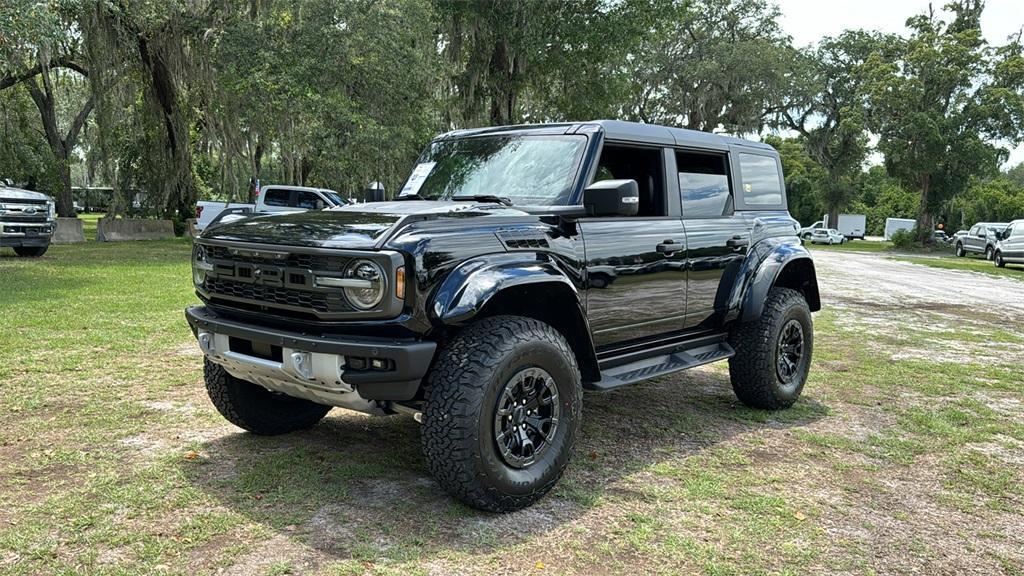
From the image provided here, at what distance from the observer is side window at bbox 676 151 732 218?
208 inches

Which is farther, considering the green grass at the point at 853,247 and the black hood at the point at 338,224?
the green grass at the point at 853,247

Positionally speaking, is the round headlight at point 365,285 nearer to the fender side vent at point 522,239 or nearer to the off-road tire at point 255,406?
the fender side vent at point 522,239

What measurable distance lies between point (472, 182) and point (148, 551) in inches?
108

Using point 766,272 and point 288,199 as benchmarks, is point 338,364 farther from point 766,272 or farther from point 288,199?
point 288,199

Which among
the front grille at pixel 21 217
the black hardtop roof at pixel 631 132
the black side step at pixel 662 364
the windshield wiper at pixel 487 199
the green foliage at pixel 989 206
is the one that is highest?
the green foliage at pixel 989 206

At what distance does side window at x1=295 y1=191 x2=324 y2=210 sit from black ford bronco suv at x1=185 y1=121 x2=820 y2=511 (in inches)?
653

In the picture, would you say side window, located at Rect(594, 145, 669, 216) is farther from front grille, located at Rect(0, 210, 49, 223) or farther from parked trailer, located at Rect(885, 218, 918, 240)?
parked trailer, located at Rect(885, 218, 918, 240)

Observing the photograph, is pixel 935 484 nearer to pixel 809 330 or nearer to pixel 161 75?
pixel 809 330

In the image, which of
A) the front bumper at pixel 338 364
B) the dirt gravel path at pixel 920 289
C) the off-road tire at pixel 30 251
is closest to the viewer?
the front bumper at pixel 338 364

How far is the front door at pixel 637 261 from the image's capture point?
4.44m

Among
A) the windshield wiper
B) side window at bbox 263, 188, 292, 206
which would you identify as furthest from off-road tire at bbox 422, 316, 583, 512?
side window at bbox 263, 188, 292, 206

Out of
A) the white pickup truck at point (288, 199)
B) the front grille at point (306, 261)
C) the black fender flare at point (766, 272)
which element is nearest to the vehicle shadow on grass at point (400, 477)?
the black fender flare at point (766, 272)

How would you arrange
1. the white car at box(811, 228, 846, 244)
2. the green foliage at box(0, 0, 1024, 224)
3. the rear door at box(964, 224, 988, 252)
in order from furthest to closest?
the white car at box(811, 228, 846, 244) → the rear door at box(964, 224, 988, 252) → the green foliage at box(0, 0, 1024, 224)

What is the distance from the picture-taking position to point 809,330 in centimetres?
611
